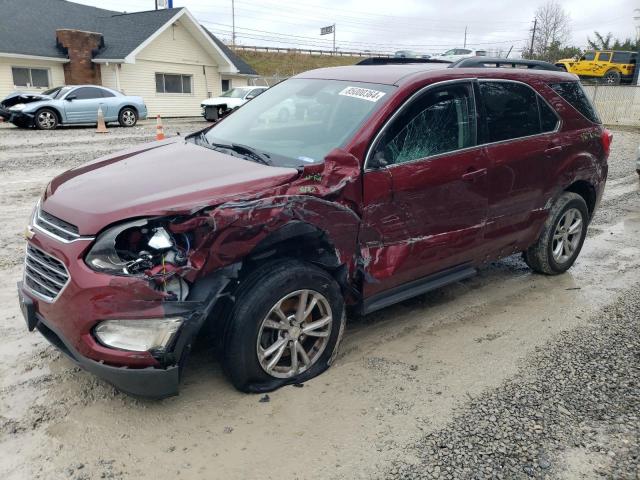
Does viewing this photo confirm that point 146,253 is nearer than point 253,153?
Yes

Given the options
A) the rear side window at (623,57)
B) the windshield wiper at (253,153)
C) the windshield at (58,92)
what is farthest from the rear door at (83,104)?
the rear side window at (623,57)

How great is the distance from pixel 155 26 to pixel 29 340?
25507 millimetres

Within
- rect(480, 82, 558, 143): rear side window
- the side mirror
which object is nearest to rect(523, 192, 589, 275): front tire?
rect(480, 82, 558, 143): rear side window

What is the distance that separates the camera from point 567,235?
5.17 m

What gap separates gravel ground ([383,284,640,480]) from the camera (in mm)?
2648

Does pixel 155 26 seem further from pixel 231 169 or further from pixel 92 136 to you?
pixel 231 169

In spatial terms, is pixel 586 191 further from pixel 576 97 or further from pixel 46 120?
pixel 46 120

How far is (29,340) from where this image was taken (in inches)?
146

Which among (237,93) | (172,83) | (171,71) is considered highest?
(171,71)

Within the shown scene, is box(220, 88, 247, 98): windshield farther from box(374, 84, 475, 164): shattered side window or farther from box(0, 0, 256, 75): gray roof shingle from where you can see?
box(374, 84, 475, 164): shattered side window

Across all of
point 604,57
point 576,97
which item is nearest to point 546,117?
point 576,97

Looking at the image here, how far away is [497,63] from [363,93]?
1597mm

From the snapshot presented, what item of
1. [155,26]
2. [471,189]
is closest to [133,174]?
[471,189]

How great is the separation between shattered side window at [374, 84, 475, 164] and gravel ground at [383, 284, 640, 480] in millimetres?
1612
